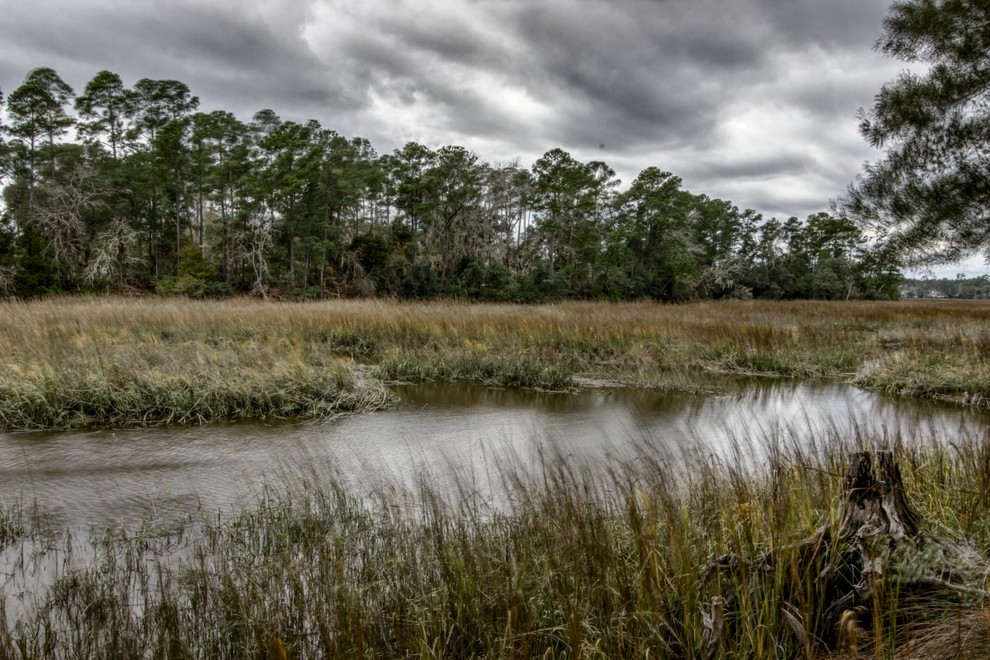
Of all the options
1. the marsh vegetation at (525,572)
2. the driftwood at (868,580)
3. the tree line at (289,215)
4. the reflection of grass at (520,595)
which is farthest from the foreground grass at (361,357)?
the tree line at (289,215)

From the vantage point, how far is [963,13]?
989 cm

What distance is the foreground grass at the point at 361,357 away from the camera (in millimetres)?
7508

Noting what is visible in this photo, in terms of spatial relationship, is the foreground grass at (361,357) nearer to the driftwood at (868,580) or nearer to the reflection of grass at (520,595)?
the reflection of grass at (520,595)

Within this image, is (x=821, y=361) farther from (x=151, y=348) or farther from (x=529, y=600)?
(x=151, y=348)

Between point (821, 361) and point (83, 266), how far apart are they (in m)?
34.9

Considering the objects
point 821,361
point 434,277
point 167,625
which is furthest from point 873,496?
point 434,277

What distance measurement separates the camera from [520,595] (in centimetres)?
219

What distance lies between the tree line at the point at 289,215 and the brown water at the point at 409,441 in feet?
72.1

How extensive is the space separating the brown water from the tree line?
2198cm

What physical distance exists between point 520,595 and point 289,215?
1288 inches

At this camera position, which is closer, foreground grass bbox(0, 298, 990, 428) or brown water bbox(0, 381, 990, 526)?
brown water bbox(0, 381, 990, 526)

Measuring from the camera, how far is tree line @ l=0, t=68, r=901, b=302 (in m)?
28.2

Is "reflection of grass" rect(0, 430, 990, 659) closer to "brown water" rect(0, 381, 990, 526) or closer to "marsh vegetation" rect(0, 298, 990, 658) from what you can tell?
"marsh vegetation" rect(0, 298, 990, 658)

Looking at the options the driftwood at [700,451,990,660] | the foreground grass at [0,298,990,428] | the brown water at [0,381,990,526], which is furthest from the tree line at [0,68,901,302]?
the driftwood at [700,451,990,660]
